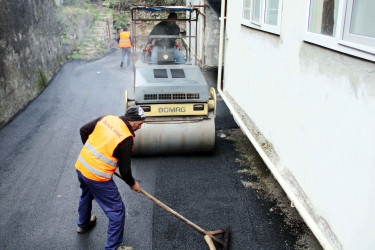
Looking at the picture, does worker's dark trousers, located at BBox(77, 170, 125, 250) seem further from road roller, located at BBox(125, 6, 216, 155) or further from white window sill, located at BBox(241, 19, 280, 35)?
white window sill, located at BBox(241, 19, 280, 35)

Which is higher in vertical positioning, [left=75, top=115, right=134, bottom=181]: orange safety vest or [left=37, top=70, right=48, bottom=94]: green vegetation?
[left=75, top=115, right=134, bottom=181]: orange safety vest

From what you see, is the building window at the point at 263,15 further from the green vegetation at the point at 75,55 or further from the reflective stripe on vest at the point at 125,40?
the green vegetation at the point at 75,55

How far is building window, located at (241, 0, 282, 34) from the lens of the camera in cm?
475

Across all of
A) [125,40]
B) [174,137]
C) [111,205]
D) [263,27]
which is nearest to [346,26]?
[263,27]

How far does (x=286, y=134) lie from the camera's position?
13.9ft

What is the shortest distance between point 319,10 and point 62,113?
6591mm

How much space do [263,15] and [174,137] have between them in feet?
7.95

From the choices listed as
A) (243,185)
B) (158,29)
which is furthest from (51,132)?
(243,185)

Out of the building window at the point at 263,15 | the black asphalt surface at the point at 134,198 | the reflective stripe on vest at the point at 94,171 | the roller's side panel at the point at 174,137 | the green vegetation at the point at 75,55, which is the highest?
the building window at the point at 263,15

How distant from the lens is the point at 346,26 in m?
2.90

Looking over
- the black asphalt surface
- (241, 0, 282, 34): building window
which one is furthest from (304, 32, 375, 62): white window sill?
the black asphalt surface

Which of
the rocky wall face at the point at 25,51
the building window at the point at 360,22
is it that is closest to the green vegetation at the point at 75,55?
the rocky wall face at the point at 25,51

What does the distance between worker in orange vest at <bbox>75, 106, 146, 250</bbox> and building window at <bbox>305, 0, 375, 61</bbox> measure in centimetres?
194

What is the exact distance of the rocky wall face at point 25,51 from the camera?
7781 millimetres
